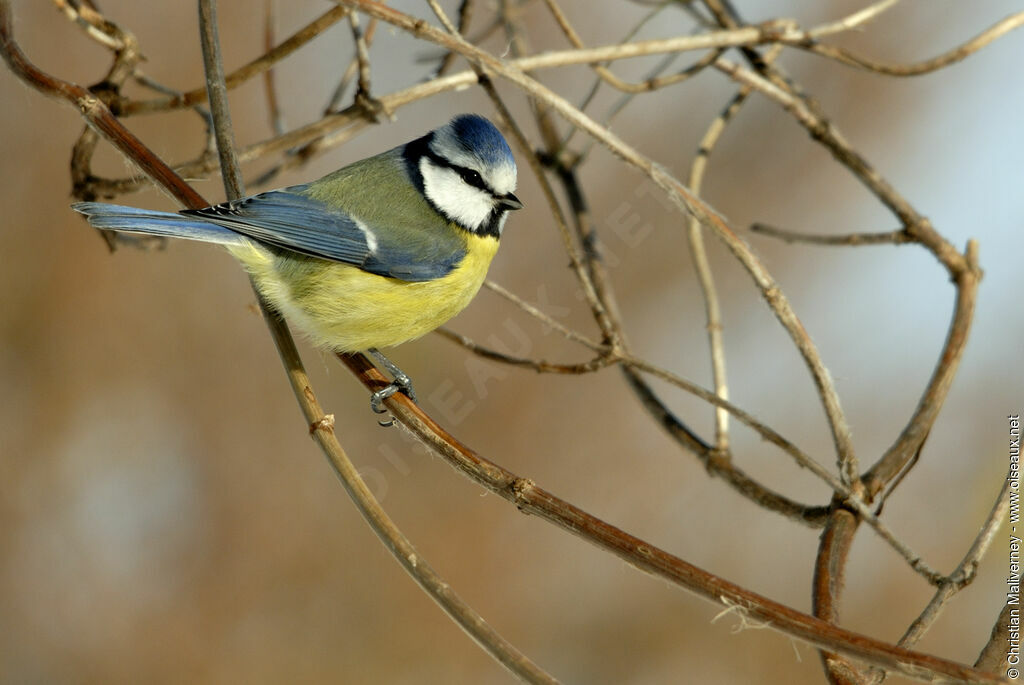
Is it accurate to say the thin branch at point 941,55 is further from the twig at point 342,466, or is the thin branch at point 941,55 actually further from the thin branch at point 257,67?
the twig at point 342,466

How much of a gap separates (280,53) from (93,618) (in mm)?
1495

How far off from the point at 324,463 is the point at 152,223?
1.06 m

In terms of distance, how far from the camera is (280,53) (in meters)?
1.46

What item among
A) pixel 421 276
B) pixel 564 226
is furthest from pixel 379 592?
pixel 564 226

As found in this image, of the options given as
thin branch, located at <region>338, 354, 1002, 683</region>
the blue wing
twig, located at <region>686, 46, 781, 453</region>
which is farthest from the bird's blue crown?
thin branch, located at <region>338, 354, 1002, 683</region>

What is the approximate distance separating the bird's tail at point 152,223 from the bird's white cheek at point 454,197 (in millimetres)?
378

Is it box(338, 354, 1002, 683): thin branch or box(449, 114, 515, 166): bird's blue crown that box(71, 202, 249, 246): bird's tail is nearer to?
box(449, 114, 515, 166): bird's blue crown

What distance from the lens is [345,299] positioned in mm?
1561

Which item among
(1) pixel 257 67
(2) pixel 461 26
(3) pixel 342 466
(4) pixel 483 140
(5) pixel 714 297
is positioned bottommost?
(3) pixel 342 466

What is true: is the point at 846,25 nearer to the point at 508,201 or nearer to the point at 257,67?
the point at 508,201

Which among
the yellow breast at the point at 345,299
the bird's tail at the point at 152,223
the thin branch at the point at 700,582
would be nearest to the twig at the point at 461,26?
the yellow breast at the point at 345,299

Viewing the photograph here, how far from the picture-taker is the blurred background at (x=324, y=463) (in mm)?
2170

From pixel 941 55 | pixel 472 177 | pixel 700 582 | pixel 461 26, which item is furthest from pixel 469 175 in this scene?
pixel 700 582

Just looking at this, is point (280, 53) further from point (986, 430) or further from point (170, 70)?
point (986, 430)
